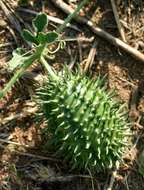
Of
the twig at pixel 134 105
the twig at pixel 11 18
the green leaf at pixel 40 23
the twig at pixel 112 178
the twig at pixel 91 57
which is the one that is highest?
the twig at pixel 11 18

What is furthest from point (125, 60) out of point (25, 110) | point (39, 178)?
point (39, 178)

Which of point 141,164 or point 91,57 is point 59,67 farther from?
point 141,164

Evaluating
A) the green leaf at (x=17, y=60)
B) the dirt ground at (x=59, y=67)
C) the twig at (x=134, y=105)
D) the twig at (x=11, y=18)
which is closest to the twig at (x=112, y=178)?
the dirt ground at (x=59, y=67)

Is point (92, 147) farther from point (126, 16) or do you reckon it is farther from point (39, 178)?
point (126, 16)

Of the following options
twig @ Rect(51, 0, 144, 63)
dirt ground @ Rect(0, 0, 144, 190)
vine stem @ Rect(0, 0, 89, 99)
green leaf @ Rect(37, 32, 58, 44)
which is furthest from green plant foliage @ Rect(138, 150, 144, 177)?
green leaf @ Rect(37, 32, 58, 44)

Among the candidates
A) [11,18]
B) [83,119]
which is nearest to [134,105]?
[83,119]

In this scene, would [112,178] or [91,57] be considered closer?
[112,178]

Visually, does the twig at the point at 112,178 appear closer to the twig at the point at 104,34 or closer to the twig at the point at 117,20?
the twig at the point at 104,34
